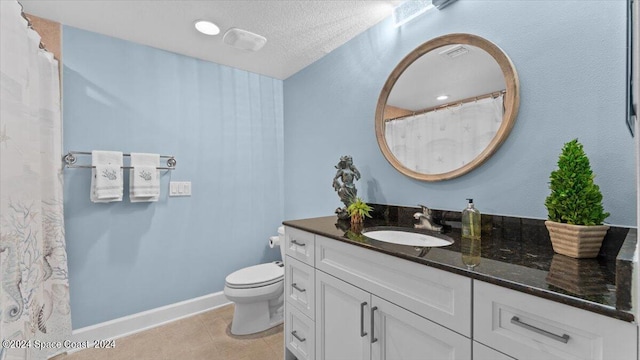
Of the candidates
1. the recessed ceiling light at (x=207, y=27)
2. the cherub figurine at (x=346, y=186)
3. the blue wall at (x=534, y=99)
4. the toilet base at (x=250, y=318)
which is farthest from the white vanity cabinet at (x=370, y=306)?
the recessed ceiling light at (x=207, y=27)

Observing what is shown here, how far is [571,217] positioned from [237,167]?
236 centimetres

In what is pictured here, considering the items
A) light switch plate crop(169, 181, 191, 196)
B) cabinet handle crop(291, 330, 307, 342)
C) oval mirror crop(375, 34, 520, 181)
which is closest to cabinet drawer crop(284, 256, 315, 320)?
cabinet handle crop(291, 330, 307, 342)

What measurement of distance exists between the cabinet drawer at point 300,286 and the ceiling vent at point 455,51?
136cm

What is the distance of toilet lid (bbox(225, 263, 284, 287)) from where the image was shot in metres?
1.90

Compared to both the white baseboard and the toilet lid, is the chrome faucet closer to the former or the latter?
the toilet lid

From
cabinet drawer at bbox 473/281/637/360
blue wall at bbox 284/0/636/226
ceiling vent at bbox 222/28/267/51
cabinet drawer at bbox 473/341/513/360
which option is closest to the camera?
cabinet drawer at bbox 473/281/637/360

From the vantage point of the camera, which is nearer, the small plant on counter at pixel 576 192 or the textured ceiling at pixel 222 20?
the small plant on counter at pixel 576 192

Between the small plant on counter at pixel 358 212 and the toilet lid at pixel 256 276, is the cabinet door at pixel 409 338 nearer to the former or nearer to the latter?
the small plant on counter at pixel 358 212

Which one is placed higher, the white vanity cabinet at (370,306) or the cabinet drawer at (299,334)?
the white vanity cabinet at (370,306)

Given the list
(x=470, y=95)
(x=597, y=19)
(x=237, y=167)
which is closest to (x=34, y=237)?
(x=237, y=167)

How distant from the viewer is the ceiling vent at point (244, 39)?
72.6 inches

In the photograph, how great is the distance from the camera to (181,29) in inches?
73.6

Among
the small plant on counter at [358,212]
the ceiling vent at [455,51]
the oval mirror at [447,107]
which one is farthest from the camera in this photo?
the small plant on counter at [358,212]

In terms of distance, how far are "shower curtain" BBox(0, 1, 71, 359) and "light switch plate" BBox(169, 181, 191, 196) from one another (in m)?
0.68
